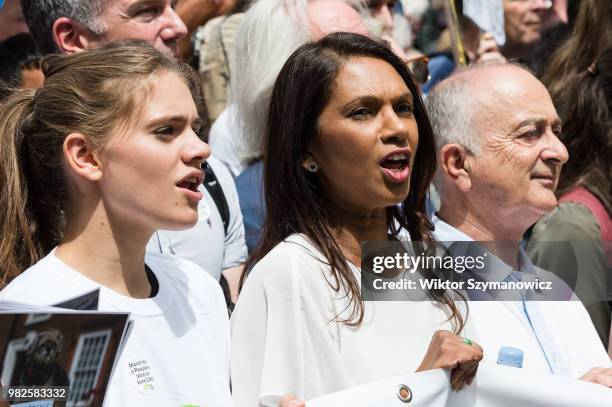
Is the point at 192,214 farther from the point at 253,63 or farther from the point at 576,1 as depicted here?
the point at 576,1

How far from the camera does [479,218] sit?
395 cm

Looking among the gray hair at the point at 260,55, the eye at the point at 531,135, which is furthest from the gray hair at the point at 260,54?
the eye at the point at 531,135

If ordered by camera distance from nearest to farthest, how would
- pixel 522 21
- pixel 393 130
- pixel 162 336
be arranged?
pixel 162 336 < pixel 393 130 < pixel 522 21

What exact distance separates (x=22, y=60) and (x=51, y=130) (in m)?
1.79

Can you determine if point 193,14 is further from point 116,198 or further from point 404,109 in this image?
point 116,198

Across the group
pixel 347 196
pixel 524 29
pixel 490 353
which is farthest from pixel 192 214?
pixel 524 29

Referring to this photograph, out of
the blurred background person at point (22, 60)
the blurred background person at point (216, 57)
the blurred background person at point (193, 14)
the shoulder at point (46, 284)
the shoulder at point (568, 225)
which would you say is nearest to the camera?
the shoulder at point (46, 284)

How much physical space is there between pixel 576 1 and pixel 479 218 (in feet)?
10.6

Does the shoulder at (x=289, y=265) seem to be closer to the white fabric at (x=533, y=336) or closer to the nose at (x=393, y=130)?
the nose at (x=393, y=130)

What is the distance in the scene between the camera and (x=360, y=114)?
3273mm

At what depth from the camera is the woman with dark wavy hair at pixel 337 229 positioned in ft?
9.60

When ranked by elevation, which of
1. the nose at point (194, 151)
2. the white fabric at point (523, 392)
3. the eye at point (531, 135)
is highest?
the nose at point (194, 151)

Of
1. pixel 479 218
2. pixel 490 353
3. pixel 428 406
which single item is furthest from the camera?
pixel 479 218

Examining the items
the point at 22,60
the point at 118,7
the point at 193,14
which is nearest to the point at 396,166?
the point at 118,7
